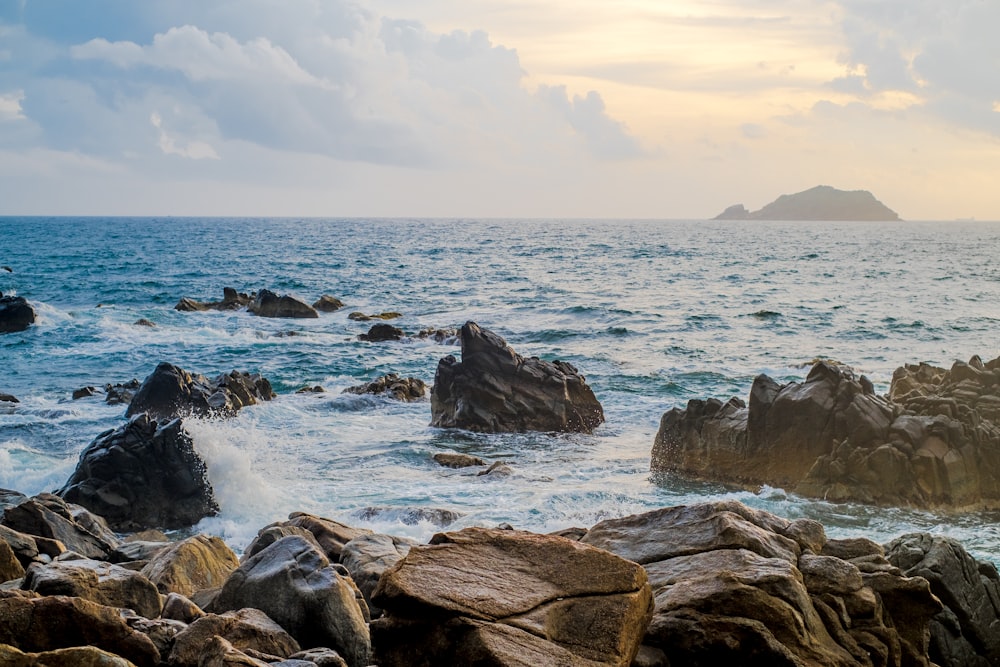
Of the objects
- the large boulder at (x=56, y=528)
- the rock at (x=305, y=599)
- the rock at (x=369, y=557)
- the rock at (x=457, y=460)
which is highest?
the rock at (x=305, y=599)

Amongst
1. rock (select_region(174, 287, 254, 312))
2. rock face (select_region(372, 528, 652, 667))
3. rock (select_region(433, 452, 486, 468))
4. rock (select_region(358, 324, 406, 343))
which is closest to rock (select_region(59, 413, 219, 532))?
rock (select_region(433, 452, 486, 468))

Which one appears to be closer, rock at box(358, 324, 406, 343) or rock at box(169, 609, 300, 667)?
rock at box(169, 609, 300, 667)

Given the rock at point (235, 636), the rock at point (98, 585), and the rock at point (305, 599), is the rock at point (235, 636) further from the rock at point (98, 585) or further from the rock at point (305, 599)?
the rock at point (98, 585)

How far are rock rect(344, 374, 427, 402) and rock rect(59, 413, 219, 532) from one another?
1112 cm

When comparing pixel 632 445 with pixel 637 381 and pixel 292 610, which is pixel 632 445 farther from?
pixel 292 610

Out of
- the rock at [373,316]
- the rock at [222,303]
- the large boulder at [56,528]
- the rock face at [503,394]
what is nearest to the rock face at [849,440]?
the rock face at [503,394]

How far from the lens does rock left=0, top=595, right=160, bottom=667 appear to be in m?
6.69

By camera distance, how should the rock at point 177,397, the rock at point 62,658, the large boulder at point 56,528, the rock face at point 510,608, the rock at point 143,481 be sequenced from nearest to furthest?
1. the rock at point 62,658
2. the rock face at point 510,608
3. the large boulder at point 56,528
4. the rock at point 143,481
5. the rock at point 177,397

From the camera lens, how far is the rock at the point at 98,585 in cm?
805

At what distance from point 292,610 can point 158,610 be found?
1.38 meters

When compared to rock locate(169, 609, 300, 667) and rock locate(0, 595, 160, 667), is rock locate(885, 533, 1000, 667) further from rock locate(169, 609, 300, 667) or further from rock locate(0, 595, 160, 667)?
rock locate(0, 595, 160, 667)

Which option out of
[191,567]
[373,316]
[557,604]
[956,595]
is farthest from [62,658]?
[373,316]

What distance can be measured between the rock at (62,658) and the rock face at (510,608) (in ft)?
5.89

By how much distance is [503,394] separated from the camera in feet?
80.9
